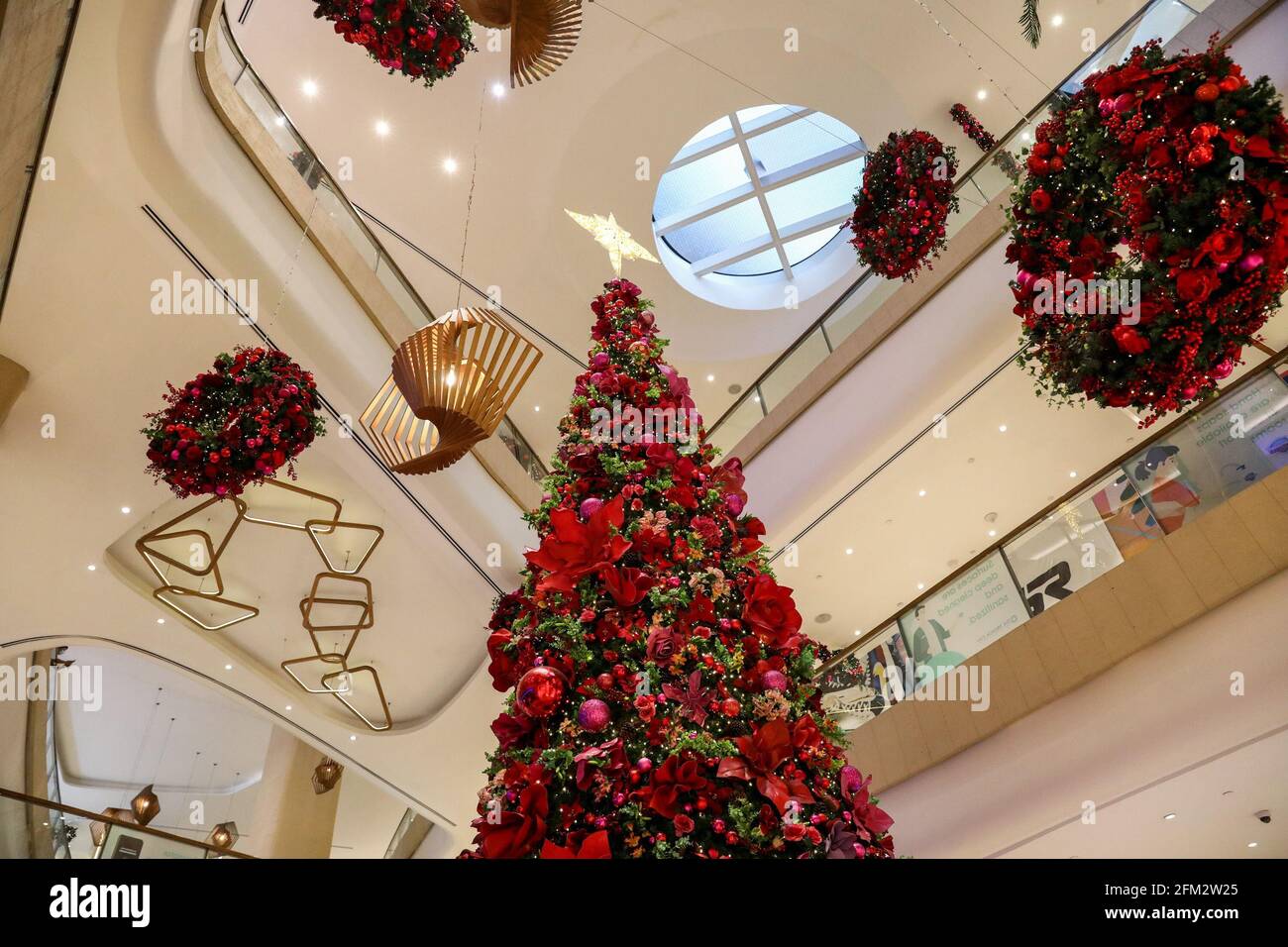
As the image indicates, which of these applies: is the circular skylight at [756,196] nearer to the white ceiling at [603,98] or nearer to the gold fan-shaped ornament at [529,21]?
the white ceiling at [603,98]

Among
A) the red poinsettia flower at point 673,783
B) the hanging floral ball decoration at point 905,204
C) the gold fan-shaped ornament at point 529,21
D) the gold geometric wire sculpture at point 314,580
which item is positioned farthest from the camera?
the gold geometric wire sculpture at point 314,580

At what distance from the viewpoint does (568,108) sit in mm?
8531

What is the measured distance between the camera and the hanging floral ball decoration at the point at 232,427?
3992mm

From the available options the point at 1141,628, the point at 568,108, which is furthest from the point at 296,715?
the point at 1141,628

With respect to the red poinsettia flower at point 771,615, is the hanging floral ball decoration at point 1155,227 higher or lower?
higher

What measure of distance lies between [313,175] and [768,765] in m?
5.90

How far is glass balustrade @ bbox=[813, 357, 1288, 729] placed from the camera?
5133 mm

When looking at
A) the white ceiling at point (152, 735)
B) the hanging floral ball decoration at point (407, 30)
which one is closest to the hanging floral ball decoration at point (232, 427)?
the hanging floral ball decoration at point (407, 30)

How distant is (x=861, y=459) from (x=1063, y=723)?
2.70 metres

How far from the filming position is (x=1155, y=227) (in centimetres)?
244

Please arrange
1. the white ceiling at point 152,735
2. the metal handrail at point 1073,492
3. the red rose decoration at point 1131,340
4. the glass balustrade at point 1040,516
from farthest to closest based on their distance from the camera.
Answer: the white ceiling at point 152,735
the metal handrail at point 1073,492
the glass balustrade at point 1040,516
the red rose decoration at point 1131,340

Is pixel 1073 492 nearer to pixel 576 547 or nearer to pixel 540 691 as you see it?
pixel 576 547

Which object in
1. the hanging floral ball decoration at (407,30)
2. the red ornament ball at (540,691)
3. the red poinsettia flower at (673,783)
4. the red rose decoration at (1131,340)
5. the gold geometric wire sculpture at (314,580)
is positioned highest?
the hanging floral ball decoration at (407,30)
